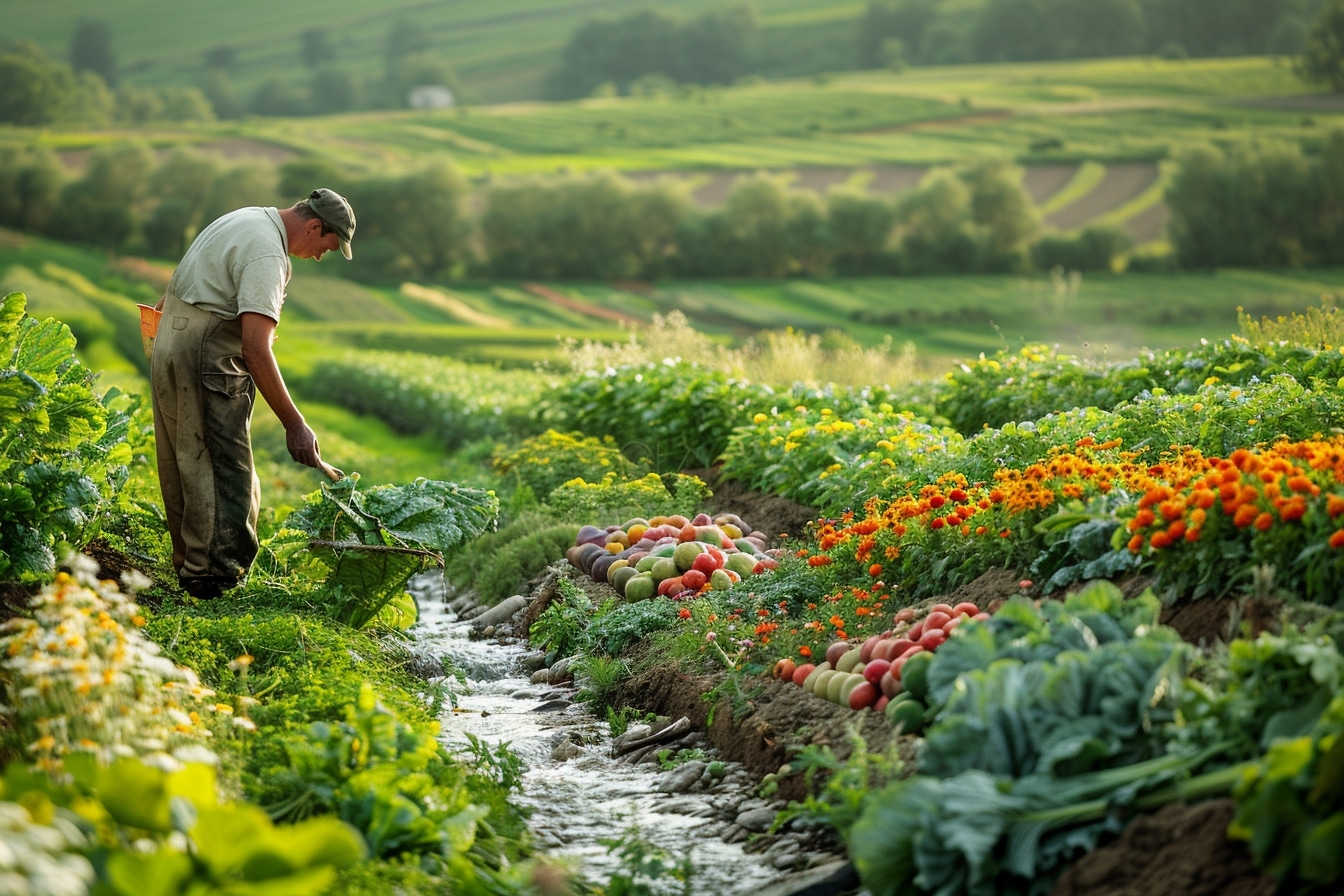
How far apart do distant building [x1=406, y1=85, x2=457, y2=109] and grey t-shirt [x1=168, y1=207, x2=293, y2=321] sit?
68.5 meters

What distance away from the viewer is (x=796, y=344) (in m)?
14.7

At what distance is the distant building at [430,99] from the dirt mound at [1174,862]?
238ft

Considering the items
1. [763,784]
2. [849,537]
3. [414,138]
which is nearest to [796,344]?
[849,537]

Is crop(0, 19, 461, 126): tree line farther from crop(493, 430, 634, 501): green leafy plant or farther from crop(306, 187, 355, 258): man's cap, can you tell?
crop(306, 187, 355, 258): man's cap

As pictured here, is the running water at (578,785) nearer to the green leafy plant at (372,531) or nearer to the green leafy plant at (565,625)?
the green leafy plant at (565,625)

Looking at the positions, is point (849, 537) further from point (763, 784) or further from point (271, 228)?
point (271, 228)

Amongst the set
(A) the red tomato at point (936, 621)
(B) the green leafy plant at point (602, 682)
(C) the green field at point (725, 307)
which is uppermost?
(A) the red tomato at point (936, 621)

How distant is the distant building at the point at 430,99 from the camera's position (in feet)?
235

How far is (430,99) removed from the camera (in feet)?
236

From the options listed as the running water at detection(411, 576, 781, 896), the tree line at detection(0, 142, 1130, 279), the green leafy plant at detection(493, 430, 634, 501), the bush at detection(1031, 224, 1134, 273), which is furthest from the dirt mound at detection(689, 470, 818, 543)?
the bush at detection(1031, 224, 1134, 273)

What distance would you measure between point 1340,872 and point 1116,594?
1300 mm

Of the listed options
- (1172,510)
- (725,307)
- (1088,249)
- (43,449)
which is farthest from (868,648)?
(1088,249)

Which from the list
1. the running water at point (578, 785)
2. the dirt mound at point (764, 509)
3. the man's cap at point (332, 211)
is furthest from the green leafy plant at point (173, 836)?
the dirt mound at point (764, 509)

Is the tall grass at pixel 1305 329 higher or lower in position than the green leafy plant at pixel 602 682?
higher
